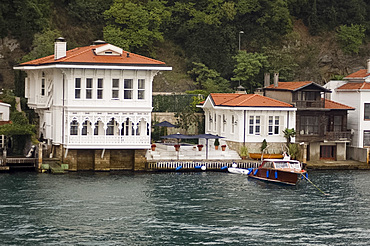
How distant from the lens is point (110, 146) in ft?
218

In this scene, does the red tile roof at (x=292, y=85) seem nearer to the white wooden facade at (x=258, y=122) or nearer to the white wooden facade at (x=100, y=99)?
the white wooden facade at (x=258, y=122)

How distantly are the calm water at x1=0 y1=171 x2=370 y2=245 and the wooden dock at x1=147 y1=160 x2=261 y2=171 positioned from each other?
1307 millimetres

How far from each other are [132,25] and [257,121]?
29.0m

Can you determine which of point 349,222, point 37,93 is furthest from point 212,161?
point 349,222

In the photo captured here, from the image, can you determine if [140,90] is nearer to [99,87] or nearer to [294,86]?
[99,87]

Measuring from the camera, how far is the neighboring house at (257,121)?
7238 cm

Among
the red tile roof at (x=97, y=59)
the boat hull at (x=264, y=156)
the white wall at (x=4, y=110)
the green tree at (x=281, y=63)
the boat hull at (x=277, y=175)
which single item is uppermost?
the green tree at (x=281, y=63)

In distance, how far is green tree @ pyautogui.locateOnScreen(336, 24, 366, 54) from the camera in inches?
4257

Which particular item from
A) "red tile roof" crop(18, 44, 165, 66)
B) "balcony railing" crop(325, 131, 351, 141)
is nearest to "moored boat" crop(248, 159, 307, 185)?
"balcony railing" crop(325, 131, 351, 141)

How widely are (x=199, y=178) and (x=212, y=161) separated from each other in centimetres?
475

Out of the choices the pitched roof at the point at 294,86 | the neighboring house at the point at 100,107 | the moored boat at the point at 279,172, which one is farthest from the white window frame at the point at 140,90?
the pitched roof at the point at 294,86

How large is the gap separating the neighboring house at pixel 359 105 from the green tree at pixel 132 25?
26753 mm

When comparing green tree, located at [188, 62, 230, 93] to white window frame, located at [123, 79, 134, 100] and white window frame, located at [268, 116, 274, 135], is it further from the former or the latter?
white window frame, located at [123, 79, 134, 100]

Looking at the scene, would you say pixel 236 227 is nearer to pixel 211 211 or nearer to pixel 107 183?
pixel 211 211
